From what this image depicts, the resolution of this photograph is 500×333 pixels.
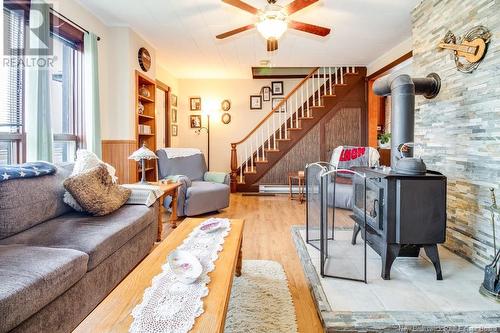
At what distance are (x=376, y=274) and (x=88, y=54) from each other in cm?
374

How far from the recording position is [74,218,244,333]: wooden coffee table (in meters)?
1.09

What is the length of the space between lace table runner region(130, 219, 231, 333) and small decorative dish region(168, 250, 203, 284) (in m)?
0.02

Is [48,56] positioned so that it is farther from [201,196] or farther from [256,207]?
[256,207]

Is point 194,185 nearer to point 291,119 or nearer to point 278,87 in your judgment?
point 291,119

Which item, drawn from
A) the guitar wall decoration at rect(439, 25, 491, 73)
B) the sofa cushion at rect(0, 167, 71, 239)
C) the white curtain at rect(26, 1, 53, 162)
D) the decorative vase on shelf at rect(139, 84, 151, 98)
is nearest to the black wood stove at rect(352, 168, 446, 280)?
the guitar wall decoration at rect(439, 25, 491, 73)

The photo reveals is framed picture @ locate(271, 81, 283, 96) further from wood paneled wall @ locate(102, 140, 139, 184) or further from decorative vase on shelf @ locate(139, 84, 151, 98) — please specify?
wood paneled wall @ locate(102, 140, 139, 184)

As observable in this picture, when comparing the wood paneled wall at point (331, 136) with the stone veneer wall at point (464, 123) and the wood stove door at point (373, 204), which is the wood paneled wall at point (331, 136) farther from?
the wood stove door at point (373, 204)

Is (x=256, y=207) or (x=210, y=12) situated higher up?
(x=210, y=12)

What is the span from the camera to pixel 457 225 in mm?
2852

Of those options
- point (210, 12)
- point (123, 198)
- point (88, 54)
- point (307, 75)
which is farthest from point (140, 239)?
point (307, 75)

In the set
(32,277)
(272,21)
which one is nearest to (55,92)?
(272,21)

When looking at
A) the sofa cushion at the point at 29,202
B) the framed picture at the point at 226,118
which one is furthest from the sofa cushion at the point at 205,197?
the framed picture at the point at 226,118

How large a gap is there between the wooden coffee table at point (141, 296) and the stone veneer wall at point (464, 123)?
2104 mm

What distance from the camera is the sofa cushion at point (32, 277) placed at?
1273 millimetres
